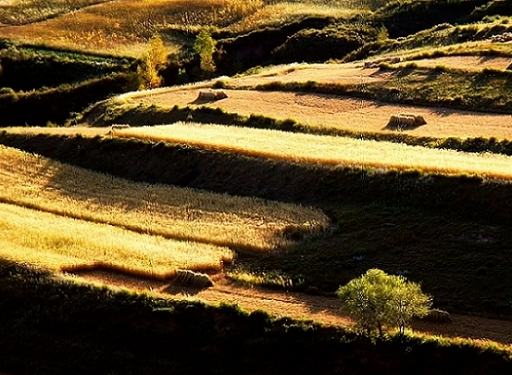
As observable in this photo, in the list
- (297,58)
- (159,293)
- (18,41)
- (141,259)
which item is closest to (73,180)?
(141,259)

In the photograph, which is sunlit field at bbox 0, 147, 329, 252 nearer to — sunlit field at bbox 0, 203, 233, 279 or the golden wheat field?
sunlit field at bbox 0, 203, 233, 279

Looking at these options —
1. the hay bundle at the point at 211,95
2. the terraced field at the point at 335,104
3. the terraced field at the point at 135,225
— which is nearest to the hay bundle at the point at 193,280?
the terraced field at the point at 135,225

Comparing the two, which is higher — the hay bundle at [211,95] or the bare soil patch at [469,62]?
the bare soil patch at [469,62]

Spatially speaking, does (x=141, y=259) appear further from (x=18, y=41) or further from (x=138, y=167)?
(x=18, y=41)

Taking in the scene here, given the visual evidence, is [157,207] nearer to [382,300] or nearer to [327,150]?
[327,150]

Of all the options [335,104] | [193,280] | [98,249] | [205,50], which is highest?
[205,50]

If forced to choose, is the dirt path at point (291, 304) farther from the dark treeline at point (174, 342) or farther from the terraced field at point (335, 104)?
the terraced field at point (335, 104)

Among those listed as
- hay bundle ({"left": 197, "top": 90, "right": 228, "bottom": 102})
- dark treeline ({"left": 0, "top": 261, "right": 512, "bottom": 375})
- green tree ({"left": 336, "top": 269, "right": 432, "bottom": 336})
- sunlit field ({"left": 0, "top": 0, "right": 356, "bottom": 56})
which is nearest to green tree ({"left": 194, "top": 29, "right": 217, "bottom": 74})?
sunlit field ({"left": 0, "top": 0, "right": 356, "bottom": 56})

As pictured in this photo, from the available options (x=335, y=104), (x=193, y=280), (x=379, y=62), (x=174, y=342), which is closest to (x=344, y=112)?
(x=335, y=104)

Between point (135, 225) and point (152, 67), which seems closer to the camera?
point (135, 225)
